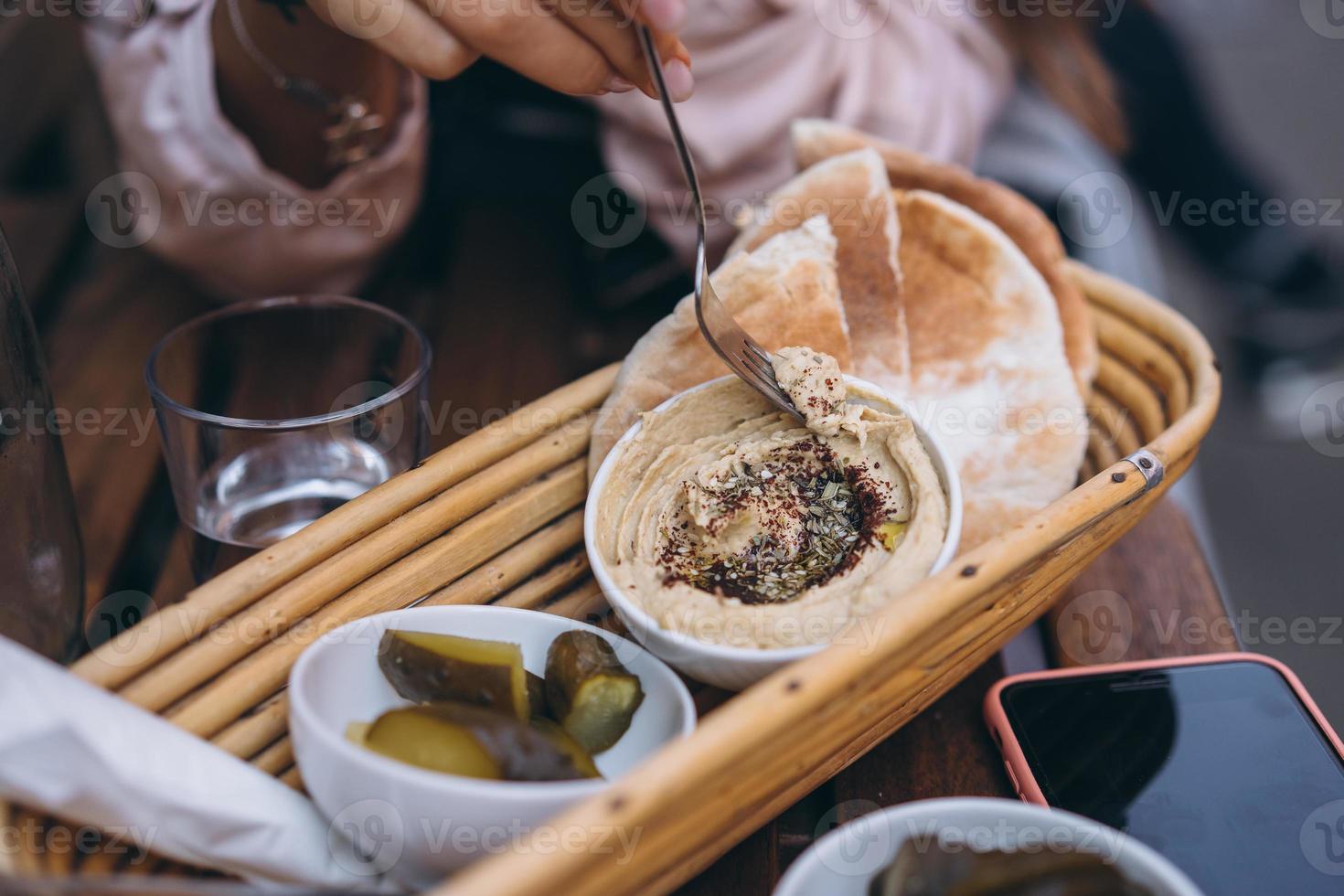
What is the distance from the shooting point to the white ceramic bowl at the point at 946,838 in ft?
2.34

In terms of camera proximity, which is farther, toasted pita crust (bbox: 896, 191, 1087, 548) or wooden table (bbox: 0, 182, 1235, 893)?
toasted pita crust (bbox: 896, 191, 1087, 548)

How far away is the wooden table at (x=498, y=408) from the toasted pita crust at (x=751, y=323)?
1.35 ft

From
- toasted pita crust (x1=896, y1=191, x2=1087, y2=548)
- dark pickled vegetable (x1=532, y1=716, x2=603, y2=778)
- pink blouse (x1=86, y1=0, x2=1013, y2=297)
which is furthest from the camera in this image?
pink blouse (x1=86, y1=0, x2=1013, y2=297)

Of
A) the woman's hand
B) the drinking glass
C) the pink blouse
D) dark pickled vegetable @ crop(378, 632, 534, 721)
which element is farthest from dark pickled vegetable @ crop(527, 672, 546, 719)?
the pink blouse

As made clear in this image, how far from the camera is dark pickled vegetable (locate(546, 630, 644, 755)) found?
859 millimetres

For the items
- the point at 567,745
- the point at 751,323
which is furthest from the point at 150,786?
the point at 751,323

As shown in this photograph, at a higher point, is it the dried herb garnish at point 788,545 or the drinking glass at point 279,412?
the dried herb garnish at point 788,545

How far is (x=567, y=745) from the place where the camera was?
2.74 feet

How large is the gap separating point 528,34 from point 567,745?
69cm

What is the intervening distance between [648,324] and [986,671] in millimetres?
799

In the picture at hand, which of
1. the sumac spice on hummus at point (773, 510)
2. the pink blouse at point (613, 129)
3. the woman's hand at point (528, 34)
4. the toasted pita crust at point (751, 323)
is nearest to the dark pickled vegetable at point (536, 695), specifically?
the sumac spice on hummus at point (773, 510)

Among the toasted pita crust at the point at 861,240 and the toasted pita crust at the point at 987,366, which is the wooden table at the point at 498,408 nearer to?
the toasted pita crust at the point at 987,366

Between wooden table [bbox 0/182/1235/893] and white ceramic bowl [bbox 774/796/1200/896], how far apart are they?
21 centimetres

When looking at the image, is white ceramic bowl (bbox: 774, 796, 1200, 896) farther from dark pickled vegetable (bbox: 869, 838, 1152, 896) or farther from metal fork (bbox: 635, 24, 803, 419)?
metal fork (bbox: 635, 24, 803, 419)
